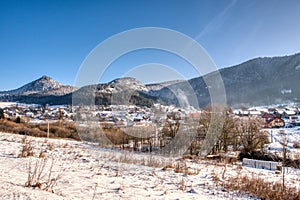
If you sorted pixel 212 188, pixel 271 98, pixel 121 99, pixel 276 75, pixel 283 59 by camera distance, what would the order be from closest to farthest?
pixel 212 188 < pixel 121 99 < pixel 271 98 < pixel 276 75 < pixel 283 59

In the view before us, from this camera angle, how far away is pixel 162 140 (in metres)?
18.8

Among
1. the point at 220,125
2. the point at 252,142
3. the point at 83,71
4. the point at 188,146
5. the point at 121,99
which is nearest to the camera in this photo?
the point at 83,71

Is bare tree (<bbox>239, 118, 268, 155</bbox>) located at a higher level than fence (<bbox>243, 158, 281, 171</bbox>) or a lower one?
higher

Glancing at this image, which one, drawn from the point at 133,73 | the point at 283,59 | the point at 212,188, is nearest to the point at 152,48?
the point at 133,73

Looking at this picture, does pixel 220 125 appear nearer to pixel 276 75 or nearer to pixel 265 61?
pixel 276 75

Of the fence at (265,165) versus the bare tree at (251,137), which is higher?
the bare tree at (251,137)

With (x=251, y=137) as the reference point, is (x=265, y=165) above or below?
below

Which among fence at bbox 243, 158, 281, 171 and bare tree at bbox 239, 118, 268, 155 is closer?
fence at bbox 243, 158, 281, 171

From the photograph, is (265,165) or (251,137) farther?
(251,137)

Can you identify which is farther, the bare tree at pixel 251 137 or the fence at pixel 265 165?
the bare tree at pixel 251 137

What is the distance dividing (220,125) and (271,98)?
116m

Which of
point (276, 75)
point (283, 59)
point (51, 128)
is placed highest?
point (283, 59)

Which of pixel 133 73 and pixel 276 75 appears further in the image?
pixel 276 75

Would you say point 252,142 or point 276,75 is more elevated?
point 276,75
